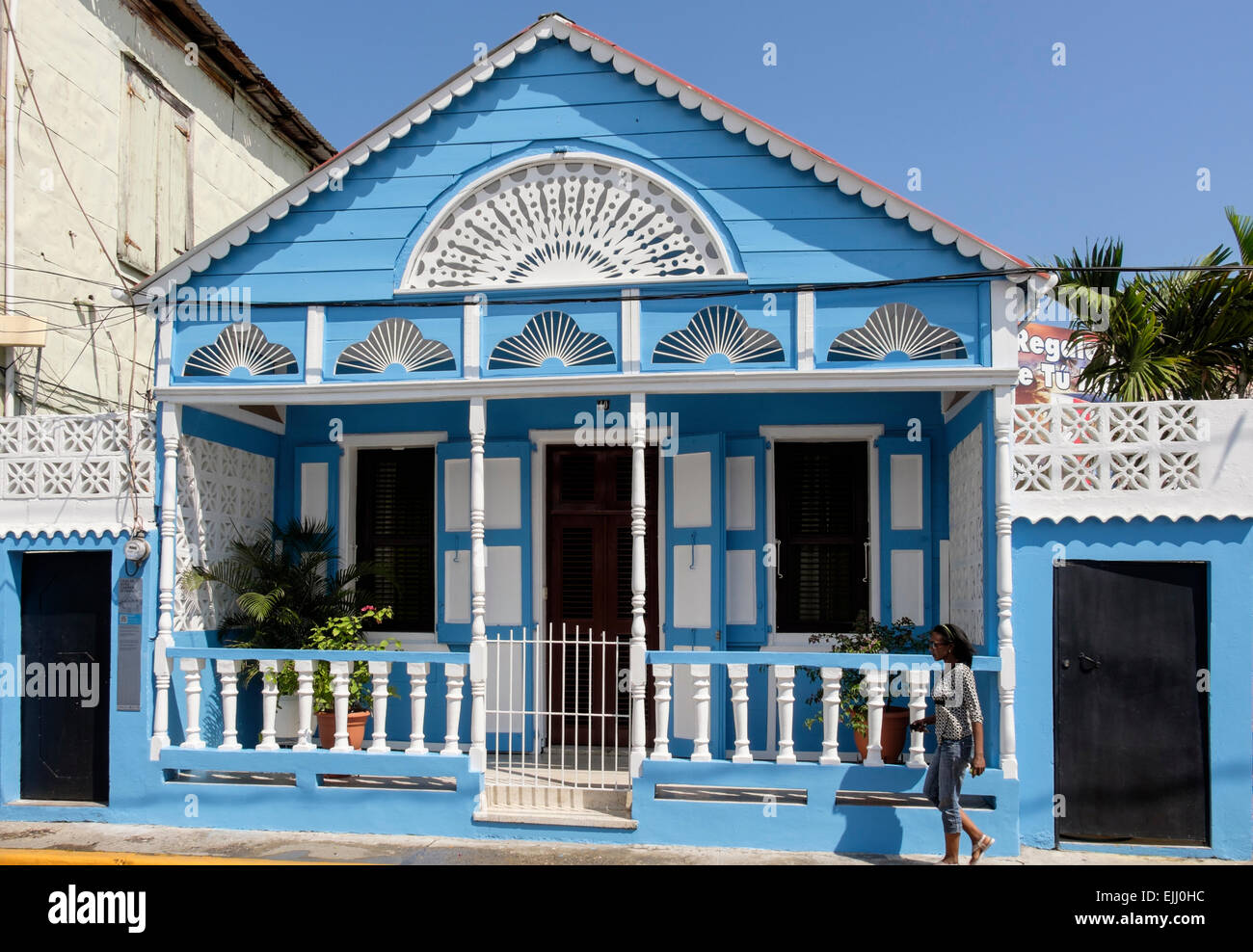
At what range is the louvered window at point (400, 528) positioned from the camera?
899cm

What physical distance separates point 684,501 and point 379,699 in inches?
111

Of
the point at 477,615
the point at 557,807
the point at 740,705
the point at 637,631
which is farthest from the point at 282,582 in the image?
the point at 740,705

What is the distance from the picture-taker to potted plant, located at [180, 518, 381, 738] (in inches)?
312

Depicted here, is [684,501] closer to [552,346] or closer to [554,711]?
[552,346]

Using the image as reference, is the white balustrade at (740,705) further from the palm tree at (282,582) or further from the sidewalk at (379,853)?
the palm tree at (282,582)

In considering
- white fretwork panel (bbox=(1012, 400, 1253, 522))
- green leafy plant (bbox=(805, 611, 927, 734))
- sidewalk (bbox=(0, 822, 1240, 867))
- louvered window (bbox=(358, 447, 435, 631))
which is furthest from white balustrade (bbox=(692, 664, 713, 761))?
louvered window (bbox=(358, 447, 435, 631))

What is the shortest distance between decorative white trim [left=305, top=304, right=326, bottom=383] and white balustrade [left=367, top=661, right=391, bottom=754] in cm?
210

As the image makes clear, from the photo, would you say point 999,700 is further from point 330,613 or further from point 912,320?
point 330,613

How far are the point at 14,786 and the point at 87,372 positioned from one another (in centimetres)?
394

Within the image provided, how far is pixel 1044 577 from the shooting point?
6840 mm

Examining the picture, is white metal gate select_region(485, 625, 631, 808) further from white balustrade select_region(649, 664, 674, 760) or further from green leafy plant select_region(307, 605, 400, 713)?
green leafy plant select_region(307, 605, 400, 713)

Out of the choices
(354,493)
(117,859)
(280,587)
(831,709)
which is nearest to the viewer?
(117,859)

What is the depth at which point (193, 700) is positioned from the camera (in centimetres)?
746
